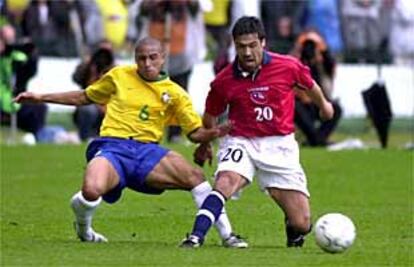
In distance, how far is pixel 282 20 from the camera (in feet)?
105

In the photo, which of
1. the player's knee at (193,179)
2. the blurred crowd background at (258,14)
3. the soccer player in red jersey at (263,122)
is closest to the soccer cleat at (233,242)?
the soccer player in red jersey at (263,122)

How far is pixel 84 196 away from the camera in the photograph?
51.3 feet

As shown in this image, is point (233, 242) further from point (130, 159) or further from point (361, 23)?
point (361, 23)

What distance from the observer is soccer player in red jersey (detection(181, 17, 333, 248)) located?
15.5 meters

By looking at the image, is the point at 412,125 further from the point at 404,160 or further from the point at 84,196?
the point at 84,196

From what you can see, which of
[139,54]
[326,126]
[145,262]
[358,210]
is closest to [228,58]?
[326,126]

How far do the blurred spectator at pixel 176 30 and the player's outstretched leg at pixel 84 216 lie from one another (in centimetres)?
1299

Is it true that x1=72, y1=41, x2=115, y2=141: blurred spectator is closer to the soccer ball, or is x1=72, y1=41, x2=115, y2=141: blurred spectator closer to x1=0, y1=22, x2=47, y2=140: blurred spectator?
x1=0, y1=22, x2=47, y2=140: blurred spectator

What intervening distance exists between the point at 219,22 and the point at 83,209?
15.8 metres

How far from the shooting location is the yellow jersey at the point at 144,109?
16.1 m

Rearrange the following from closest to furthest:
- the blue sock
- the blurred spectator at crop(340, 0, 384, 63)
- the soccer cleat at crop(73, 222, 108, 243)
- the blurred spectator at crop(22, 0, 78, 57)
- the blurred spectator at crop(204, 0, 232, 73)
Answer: the blue sock
the soccer cleat at crop(73, 222, 108, 243)
the blurred spectator at crop(204, 0, 232, 73)
the blurred spectator at crop(22, 0, 78, 57)
the blurred spectator at crop(340, 0, 384, 63)

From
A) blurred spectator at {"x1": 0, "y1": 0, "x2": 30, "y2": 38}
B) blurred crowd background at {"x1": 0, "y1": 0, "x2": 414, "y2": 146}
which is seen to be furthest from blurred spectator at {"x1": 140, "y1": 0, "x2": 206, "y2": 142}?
blurred spectator at {"x1": 0, "y1": 0, "x2": 30, "y2": 38}

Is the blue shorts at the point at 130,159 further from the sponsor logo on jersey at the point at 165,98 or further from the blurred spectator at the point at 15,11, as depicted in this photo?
the blurred spectator at the point at 15,11

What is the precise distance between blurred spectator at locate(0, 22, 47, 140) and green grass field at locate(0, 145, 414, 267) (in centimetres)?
134
